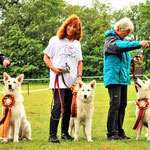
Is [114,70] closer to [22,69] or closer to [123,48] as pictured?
[123,48]

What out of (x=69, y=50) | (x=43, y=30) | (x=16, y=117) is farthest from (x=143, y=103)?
(x=43, y=30)

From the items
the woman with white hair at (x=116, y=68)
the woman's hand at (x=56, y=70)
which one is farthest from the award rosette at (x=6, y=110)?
the woman with white hair at (x=116, y=68)

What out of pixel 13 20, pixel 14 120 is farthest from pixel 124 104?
pixel 13 20

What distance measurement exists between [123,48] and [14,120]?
2128mm

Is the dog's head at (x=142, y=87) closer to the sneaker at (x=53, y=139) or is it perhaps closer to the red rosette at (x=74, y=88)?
the red rosette at (x=74, y=88)

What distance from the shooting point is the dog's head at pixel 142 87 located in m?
5.16

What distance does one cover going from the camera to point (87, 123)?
4992 mm

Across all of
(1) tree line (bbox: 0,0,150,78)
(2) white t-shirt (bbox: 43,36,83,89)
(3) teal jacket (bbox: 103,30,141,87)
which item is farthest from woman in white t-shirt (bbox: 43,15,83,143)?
(1) tree line (bbox: 0,0,150,78)

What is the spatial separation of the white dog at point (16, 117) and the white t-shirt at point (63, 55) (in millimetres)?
611

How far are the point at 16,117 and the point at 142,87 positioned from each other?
7.41 feet

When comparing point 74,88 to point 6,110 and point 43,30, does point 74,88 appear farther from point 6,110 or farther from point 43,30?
point 43,30

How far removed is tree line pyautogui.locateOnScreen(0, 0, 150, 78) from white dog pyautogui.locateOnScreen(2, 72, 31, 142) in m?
26.0

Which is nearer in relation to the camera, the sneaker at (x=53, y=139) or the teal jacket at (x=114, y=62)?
the sneaker at (x=53, y=139)

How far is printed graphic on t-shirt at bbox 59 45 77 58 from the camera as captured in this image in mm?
4688
